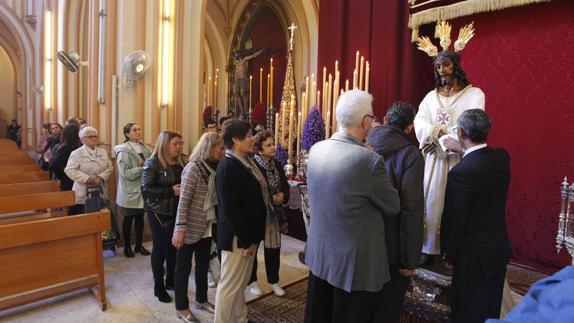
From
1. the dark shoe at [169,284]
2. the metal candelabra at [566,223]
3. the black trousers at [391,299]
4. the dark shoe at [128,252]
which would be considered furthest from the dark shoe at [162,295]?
the metal candelabra at [566,223]

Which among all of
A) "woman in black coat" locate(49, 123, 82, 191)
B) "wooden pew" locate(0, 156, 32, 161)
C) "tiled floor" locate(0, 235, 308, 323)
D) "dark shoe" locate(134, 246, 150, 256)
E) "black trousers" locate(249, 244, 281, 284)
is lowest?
"tiled floor" locate(0, 235, 308, 323)

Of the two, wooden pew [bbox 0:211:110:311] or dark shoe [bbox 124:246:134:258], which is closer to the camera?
wooden pew [bbox 0:211:110:311]

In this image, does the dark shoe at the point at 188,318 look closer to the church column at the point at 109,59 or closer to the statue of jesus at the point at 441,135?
the statue of jesus at the point at 441,135

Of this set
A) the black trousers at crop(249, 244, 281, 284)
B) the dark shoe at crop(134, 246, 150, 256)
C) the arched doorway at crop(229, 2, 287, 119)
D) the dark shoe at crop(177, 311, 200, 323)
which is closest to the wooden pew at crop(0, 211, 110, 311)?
the dark shoe at crop(177, 311, 200, 323)

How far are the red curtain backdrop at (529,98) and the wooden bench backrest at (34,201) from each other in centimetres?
397

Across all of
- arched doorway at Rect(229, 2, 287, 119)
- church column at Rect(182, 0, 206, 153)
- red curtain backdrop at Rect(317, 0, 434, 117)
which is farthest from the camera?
arched doorway at Rect(229, 2, 287, 119)

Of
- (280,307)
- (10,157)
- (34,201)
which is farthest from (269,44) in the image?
(280,307)

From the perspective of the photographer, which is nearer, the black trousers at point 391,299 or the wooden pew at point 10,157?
the black trousers at point 391,299

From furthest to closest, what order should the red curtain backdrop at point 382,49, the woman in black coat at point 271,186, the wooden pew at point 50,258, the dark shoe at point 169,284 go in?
the red curtain backdrop at point 382,49
the dark shoe at point 169,284
the woman in black coat at point 271,186
the wooden pew at point 50,258

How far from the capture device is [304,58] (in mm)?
8594

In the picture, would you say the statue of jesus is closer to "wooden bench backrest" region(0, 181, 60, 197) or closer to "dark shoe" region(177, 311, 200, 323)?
"dark shoe" region(177, 311, 200, 323)

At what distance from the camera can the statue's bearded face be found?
2.69 meters

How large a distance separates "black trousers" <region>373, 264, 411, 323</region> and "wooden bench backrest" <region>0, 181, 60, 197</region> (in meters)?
3.99

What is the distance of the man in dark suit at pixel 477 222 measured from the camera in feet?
6.63
